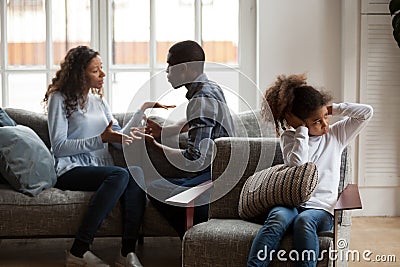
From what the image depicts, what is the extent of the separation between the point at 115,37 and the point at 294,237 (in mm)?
2515

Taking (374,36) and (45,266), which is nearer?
(45,266)

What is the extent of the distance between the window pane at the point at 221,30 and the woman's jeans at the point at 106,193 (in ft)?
4.80

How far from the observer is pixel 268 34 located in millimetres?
4996

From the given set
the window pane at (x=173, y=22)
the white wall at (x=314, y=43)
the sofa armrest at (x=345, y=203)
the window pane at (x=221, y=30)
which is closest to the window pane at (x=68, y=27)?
the window pane at (x=173, y=22)

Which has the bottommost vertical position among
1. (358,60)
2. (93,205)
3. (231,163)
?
(93,205)

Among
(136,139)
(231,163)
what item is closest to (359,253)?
(231,163)

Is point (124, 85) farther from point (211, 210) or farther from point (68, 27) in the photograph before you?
point (211, 210)

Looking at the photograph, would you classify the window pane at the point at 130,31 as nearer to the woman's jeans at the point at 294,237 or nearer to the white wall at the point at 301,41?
the white wall at the point at 301,41

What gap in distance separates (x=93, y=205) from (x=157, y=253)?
61 cm

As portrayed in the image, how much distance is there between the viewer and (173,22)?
5.06m

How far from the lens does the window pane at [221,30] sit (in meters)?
5.06

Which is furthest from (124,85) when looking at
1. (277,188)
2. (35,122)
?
(277,188)

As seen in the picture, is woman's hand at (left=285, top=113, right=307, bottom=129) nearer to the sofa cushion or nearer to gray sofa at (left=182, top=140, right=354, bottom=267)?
gray sofa at (left=182, top=140, right=354, bottom=267)

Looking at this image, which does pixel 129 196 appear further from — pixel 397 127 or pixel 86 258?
pixel 397 127
